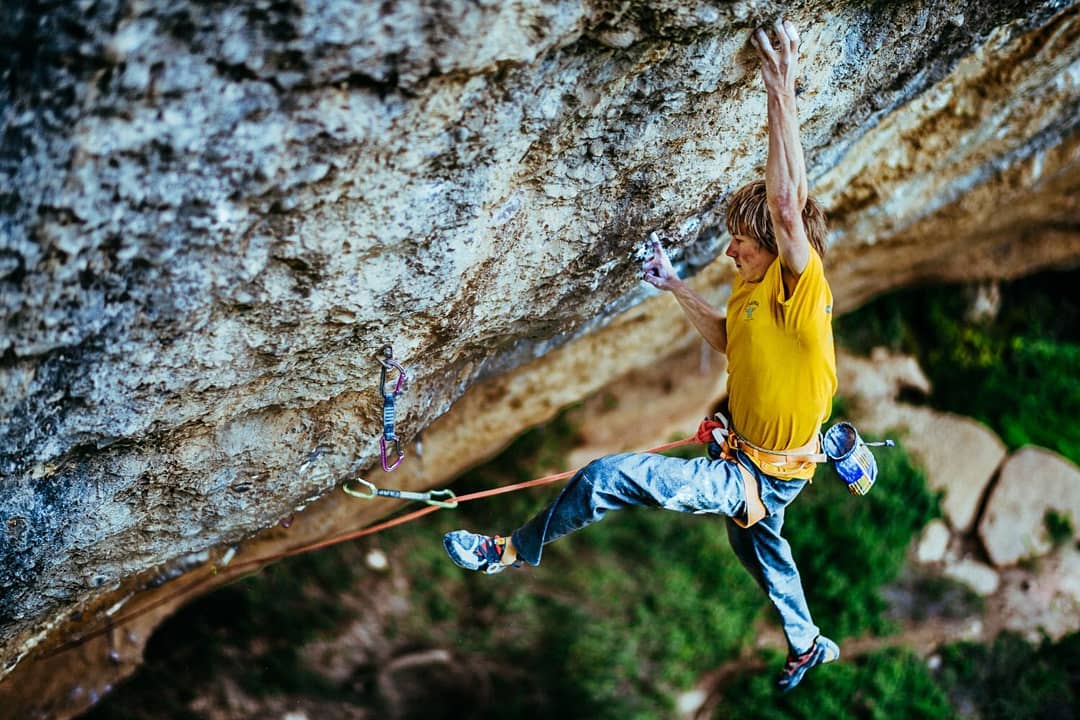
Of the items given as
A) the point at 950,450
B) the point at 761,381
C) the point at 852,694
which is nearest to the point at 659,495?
the point at 761,381

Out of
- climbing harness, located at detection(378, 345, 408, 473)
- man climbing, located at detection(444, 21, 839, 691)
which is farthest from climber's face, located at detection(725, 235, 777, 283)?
climbing harness, located at detection(378, 345, 408, 473)

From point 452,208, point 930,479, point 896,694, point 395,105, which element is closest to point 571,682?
point 896,694

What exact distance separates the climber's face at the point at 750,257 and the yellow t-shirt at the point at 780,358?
0.14ft

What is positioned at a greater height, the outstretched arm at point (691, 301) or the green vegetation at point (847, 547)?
the outstretched arm at point (691, 301)

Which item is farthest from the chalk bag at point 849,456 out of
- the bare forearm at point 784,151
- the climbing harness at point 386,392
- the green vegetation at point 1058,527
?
the green vegetation at point 1058,527

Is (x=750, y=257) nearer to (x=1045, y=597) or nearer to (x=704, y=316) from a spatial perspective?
(x=704, y=316)

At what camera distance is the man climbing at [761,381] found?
257 cm

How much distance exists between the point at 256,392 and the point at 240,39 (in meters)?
1.34

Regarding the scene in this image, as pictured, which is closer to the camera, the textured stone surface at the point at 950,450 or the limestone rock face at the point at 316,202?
the limestone rock face at the point at 316,202

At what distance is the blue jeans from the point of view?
295 centimetres

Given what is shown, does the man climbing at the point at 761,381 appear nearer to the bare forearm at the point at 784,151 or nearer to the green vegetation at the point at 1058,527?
the bare forearm at the point at 784,151

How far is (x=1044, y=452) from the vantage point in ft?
22.4

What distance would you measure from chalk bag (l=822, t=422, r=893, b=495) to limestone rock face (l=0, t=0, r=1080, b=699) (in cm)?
95

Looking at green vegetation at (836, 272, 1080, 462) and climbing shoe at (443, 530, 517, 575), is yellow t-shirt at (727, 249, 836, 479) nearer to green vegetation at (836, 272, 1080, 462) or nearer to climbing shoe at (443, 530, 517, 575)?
climbing shoe at (443, 530, 517, 575)
